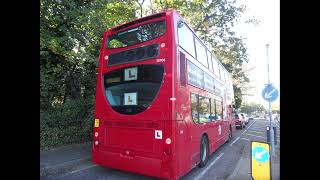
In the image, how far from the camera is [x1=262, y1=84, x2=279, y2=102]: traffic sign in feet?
31.9

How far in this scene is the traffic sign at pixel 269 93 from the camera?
974 cm

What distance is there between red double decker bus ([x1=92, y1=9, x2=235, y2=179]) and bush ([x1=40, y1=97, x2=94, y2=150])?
4326 mm

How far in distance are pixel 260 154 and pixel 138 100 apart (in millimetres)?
2879

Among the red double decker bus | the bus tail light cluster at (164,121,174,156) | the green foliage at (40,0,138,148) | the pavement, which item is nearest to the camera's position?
the bus tail light cluster at (164,121,174,156)

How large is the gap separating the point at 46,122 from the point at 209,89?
6.33 meters

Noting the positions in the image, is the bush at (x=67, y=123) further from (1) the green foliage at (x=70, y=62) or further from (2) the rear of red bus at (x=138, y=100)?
(2) the rear of red bus at (x=138, y=100)

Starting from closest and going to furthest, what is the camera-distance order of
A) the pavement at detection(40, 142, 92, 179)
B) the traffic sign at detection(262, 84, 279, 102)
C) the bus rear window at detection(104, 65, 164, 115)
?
the bus rear window at detection(104, 65, 164, 115), the pavement at detection(40, 142, 92, 179), the traffic sign at detection(262, 84, 279, 102)

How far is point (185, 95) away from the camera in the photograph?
673 cm

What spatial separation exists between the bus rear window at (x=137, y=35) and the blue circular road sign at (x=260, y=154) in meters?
3.26

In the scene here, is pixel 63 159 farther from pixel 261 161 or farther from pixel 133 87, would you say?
pixel 261 161

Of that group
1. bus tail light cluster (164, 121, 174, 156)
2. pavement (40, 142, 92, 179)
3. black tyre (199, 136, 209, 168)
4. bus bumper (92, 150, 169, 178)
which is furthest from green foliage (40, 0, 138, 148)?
bus tail light cluster (164, 121, 174, 156)

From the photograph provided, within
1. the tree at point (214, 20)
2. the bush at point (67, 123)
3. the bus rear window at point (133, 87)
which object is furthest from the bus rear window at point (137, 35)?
the tree at point (214, 20)

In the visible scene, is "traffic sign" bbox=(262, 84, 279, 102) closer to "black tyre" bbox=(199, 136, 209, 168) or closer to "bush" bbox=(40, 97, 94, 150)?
"black tyre" bbox=(199, 136, 209, 168)

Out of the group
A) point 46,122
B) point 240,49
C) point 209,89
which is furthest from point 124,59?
point 240,49
